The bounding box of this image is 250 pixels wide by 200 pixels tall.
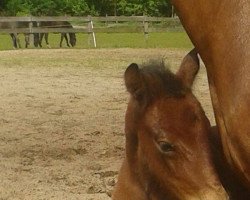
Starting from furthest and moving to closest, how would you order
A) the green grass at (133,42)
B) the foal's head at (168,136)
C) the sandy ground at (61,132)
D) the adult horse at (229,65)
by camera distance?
the green grass at (133,42)
the sandy ground at (61,132)
the foal's head at (168,136)
the adult horse at (229,65)

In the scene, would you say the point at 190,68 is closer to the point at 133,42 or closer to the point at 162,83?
the point at 162,83

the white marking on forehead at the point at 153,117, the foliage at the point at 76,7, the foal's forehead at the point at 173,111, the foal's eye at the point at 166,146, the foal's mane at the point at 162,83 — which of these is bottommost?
the foliage at the point at 76,7

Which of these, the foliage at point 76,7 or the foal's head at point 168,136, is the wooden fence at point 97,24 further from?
the foal's head at point 168,136

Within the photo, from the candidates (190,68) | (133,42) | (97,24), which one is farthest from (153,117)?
(97,24)

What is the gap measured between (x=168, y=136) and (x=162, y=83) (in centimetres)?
31

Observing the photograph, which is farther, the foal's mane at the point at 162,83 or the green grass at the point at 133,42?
the green grass at the point at 133,42

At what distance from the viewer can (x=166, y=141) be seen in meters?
2.97

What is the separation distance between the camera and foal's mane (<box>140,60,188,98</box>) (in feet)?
10.3

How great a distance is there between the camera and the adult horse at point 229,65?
202 cm

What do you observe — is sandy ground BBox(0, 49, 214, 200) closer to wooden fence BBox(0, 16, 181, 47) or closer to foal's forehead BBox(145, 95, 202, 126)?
foal's forehead BBox(145, 95, 202, 126)

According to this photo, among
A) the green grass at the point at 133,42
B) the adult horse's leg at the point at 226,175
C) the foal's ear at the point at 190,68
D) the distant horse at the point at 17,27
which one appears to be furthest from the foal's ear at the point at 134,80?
the distant horse at the point at 17,27

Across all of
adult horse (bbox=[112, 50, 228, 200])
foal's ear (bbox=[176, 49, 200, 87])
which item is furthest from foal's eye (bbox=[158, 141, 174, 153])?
foal's ear (bbox=[176, 49, 200, 87])

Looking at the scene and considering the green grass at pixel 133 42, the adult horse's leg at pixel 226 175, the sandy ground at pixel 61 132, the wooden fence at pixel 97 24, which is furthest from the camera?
the wooden fence at pixel 97 24

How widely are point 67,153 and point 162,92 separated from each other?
357cm
